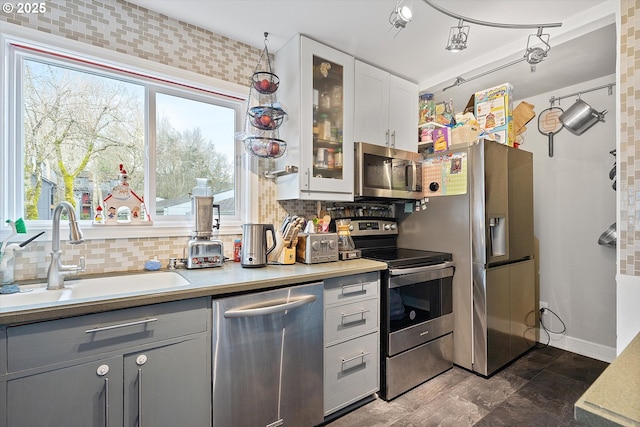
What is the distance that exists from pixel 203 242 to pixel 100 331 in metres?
0.77

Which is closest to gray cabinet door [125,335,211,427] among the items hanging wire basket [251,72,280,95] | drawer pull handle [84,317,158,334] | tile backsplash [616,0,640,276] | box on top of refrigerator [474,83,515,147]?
drawer pull handle [84,317,158,334]

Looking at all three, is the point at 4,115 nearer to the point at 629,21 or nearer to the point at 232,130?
the point at 232,130

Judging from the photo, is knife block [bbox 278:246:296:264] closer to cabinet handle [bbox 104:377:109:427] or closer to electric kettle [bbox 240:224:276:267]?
electric kettle [bbox 240:224:276:267]

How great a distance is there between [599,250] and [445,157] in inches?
60.6

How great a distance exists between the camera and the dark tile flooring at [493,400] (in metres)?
1.78

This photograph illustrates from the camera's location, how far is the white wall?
250cm

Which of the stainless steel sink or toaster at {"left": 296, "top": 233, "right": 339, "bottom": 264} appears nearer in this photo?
the stainless steel sink

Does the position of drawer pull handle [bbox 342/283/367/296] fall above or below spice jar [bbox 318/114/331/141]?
below

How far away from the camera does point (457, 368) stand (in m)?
2.39

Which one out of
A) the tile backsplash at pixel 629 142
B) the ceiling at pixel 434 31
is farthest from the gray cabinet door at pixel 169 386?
the tile backsplash at pixel 629 142

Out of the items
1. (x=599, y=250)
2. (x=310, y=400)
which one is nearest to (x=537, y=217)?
(x=599, y=250)

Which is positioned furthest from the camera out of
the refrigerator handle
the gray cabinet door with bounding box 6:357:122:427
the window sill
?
the refrigerator handle

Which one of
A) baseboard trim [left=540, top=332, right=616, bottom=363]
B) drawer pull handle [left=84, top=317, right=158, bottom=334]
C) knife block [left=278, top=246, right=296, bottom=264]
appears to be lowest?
baseboard trim [left=540, top=332, right=616, bottom=363]

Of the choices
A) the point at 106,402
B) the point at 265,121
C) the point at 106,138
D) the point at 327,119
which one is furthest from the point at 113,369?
the point at 327,119
